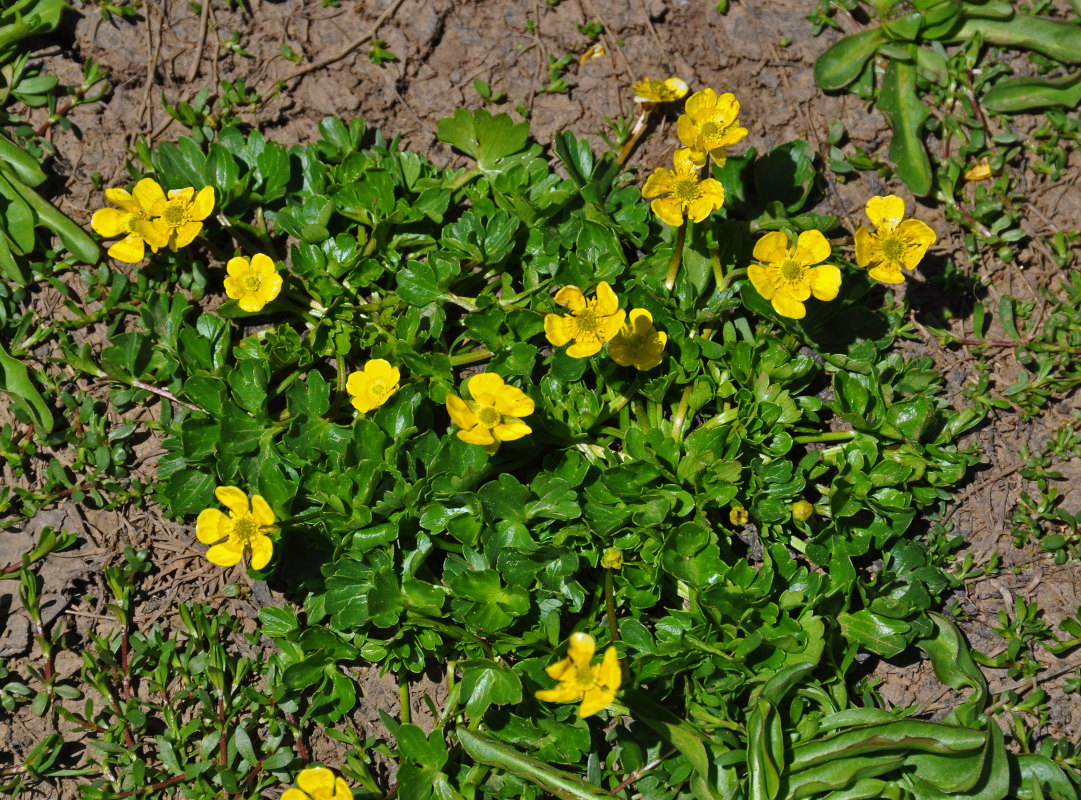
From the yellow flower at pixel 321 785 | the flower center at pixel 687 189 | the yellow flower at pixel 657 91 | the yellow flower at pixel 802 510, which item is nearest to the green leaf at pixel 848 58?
the yellow flower at pixel 657 91

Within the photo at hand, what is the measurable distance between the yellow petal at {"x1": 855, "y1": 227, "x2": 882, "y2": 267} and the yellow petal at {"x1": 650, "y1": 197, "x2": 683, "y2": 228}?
71 cm

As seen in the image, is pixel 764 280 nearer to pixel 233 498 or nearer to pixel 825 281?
pixel 825 281

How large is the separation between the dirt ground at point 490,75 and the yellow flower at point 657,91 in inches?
4.9

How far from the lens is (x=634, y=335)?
10.6 ft

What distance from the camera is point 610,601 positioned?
3.24m

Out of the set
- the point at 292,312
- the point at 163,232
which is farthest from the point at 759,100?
the point at 163,232

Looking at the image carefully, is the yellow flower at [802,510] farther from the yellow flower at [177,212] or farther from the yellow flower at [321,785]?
the yellow flower at [177,212]

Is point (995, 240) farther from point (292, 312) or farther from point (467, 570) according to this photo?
point (292, 312)

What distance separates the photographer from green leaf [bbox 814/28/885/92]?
408 centimetres

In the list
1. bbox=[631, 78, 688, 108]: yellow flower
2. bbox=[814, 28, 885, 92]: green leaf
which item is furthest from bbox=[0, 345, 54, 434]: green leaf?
bbox=[814, 28, 885, 92]: green leaf

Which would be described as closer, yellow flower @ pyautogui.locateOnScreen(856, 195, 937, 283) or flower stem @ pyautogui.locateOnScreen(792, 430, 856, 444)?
yellow flower @ pyautogui.locateOnScreen(856, 195, 937, 283)

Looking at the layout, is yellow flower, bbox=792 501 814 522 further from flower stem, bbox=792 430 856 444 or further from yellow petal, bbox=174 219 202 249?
yellow petal, bbox=174 219 202 249

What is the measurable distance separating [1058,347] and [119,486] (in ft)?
13.4

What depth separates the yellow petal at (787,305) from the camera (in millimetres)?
3221
